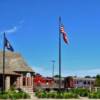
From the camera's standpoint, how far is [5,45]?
48875 mm

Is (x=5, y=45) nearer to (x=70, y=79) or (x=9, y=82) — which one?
(x=9, y=82)

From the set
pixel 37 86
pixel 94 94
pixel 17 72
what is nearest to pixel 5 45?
pixel 94 94

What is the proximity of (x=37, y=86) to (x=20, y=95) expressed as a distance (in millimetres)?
29839

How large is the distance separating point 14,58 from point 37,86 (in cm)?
765

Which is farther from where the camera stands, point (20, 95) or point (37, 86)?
point (37, 86)

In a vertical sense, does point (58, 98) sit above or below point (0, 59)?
below

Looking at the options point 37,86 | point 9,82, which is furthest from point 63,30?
point 37,86

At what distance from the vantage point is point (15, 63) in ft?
217

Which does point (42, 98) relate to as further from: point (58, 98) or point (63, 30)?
point (63, 30)

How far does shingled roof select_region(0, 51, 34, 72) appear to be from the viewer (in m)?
64.9

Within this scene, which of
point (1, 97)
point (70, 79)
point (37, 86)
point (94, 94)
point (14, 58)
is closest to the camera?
point (1, 97)

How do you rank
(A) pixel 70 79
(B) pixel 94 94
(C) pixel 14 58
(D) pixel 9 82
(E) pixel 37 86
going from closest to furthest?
1. (B) pixel 94 94
2. (D) pixel 9 82
3. (C) pixel 14 58
4. (E) pixel 37 86
5. (A) pixel 70 79

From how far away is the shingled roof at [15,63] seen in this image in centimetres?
6488

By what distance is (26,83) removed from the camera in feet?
213
